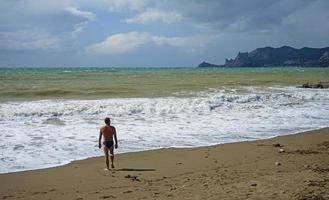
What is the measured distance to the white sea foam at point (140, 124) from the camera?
11320mm

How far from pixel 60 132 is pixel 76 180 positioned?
6.26 m

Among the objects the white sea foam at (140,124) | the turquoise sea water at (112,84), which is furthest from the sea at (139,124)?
the turquoise sea water at (112,84)

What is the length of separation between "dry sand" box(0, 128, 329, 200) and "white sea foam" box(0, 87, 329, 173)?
1073 mm

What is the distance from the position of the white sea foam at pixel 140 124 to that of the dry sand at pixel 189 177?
1.07 m

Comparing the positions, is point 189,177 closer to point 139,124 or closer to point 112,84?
point 139,124

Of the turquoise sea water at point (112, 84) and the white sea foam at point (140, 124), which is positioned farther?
the turquoise sea water at point (112, 84)

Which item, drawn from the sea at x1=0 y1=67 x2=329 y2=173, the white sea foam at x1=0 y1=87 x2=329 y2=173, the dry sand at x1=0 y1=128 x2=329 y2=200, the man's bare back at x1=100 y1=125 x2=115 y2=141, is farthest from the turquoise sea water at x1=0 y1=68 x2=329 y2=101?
the dry sand at x1=0 y1=128 x2=329 y2=200

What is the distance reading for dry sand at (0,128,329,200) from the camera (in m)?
7.07

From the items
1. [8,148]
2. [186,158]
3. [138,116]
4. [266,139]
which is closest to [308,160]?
[186,158]

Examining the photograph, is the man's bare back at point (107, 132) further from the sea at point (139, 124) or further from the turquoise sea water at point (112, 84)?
the turquoise sea water at point (112, 84)

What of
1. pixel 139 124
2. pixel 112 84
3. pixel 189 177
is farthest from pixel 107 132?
pixel 112 84

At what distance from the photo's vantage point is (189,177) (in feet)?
27.5

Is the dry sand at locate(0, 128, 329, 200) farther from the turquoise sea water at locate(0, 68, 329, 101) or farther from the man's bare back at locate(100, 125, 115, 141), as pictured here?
the turquoise sea water at locate(0, 68, 329, 101)

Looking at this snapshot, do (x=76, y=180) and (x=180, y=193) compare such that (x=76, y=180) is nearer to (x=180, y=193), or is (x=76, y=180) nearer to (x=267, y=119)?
(x=180, y=193)
